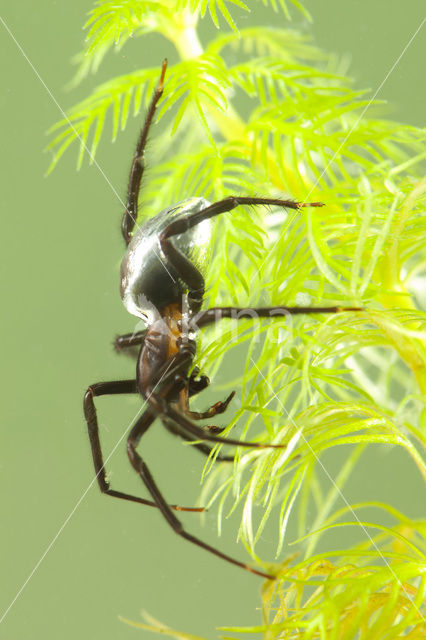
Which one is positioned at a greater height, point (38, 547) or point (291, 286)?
point (291, 286)

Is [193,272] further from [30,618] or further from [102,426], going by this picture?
[30,618]

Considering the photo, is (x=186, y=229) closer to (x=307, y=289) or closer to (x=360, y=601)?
(x=307, y=289)

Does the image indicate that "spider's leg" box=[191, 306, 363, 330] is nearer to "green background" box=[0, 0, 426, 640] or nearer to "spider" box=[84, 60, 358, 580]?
"spider" box=[84, 60, 358, 580]

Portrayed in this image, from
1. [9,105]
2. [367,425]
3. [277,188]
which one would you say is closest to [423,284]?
[277,188]

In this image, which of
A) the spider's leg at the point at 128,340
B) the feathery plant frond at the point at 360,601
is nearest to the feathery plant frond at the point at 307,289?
the feathery plant frond at the point at 360,601

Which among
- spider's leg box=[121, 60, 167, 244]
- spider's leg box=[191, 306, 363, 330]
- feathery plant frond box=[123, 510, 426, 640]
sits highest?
spider's leg box=[121, 60, 167, 244]

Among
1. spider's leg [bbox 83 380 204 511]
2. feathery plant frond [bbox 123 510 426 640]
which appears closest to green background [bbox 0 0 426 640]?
spider's leg [bbox 83 380 204 511]

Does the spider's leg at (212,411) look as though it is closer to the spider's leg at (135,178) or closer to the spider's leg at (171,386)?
the spider's leg at (171,386)

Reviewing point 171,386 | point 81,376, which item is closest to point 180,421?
point 171,386
